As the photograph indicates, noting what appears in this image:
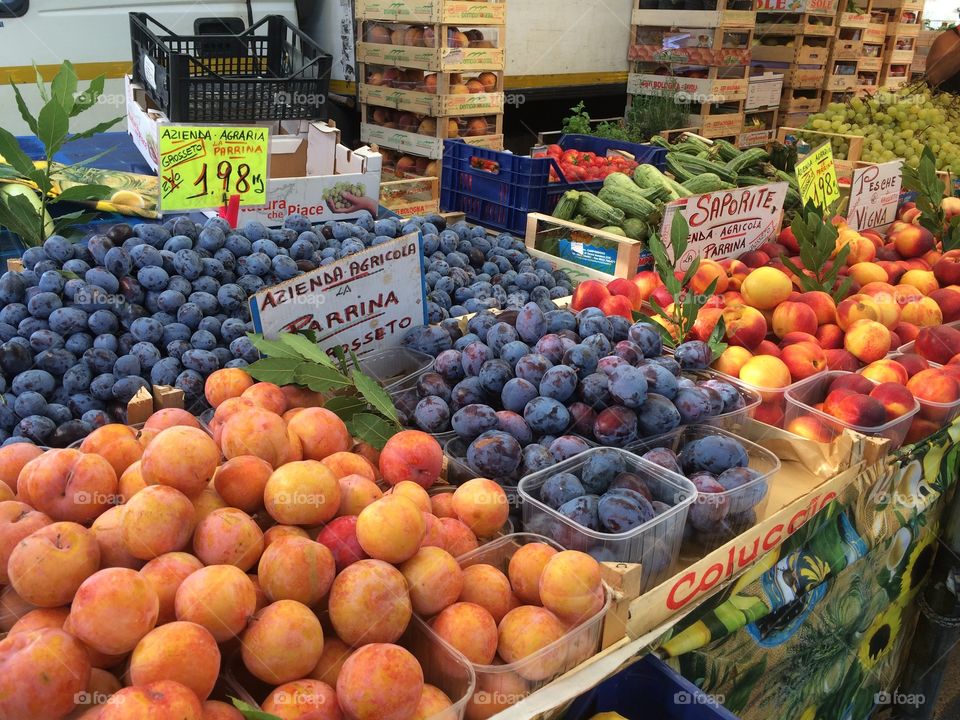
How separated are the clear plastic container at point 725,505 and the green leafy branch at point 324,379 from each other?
1.60ft

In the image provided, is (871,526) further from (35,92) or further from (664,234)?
(35,92)

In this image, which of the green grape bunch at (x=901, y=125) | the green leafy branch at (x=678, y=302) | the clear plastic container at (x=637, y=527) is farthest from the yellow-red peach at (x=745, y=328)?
the green grape bunch at (x=901, y=125)

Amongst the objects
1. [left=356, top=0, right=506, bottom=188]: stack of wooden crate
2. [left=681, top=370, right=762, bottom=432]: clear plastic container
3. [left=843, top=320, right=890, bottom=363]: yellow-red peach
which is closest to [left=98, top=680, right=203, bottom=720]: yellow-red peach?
[left=681, top=370, right=762, bottom=432]: clear plastic container

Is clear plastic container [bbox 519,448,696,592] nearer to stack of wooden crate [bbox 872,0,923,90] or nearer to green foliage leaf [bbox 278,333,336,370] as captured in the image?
green foliage leaf [bbox 278,333,336,370]

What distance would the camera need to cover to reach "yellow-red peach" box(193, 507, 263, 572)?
94cm

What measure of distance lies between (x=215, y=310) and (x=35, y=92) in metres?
3.69

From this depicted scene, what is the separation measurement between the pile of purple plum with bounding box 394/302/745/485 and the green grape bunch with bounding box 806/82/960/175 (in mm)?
3853

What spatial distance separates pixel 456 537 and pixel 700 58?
5827 millimetres

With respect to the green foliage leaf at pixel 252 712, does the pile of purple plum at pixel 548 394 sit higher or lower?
higher

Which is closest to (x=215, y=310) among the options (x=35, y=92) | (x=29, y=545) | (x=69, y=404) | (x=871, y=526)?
Answer: (x=69, y=404)

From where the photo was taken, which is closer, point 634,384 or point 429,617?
point 429,617

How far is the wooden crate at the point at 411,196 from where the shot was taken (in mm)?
3453

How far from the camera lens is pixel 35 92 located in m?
4.42

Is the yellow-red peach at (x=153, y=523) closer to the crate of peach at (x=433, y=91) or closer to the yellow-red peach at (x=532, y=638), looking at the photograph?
the yellow-red peach at (x=532, y=638)
